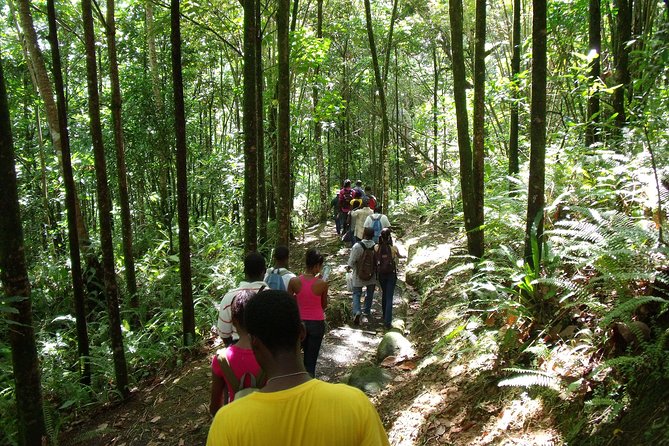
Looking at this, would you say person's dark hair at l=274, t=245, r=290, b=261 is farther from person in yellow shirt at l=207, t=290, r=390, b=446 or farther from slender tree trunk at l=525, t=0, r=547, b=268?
person in yellow shirt at l=207, t=290, r=390, b=446

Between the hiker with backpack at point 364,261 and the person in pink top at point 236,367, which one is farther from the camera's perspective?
the hiker with backpack at point 364,261

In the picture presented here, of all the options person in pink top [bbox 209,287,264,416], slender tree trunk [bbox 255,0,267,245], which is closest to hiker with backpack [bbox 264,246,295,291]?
person in pink top [bbox 209,287,264,416]

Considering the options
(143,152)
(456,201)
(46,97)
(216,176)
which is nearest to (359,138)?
(456,201)

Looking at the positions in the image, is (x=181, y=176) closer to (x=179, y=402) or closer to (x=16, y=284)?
(x=179, y=402)

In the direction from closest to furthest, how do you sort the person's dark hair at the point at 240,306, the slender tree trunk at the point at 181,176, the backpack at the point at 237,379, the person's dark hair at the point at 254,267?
the backpack at the point at 237,379 → the person's dark hair at the point at 240,306 → the person's dark hair at the point at 254,267 → the slender tree trunk at the point at 181,176

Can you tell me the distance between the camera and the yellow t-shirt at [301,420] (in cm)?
173

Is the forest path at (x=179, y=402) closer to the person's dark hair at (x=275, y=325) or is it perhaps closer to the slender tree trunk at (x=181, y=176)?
the slender tree trunk at (x=181, y=176)

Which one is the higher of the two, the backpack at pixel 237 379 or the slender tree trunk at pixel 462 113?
the slender tree trunk at pixel 462 113

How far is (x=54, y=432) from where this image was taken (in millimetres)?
5910

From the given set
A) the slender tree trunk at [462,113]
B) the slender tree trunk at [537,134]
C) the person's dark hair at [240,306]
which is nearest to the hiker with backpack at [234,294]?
the person's dark hair at [240,306]

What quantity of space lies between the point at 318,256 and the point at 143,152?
9507mm

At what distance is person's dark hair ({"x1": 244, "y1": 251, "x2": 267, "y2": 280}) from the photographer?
13.5 ft

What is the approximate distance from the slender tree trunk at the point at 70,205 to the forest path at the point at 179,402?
100cm

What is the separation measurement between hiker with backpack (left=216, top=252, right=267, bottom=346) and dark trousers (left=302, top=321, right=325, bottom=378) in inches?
52.9
